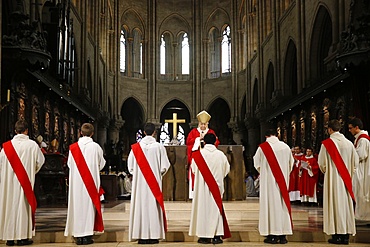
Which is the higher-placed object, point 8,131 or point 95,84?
point 95,84

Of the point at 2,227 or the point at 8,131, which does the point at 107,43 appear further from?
the point at 2,227

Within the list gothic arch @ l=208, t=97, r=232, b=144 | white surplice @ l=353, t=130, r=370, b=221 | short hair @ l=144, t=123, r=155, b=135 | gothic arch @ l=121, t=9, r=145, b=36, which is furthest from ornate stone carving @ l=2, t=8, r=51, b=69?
gothic arch @ l=208, t=97, r=232, b=144

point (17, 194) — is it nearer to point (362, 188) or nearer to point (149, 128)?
point (149, 128)

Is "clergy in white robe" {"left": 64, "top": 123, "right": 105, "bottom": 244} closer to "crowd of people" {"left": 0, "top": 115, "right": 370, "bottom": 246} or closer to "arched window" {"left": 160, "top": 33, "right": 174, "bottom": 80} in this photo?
"crowd of people" {"left": 0, "top": 115, "right": 370, "bottom": 246}

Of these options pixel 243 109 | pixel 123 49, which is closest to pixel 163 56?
pixel 123 49

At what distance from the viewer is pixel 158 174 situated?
837cm

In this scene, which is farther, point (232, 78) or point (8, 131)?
point (232, 78)

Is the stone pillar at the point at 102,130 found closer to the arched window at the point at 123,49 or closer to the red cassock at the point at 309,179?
the arched window at the point at 123,49

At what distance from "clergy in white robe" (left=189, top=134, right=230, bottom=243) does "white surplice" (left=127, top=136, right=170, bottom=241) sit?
51 centimetres

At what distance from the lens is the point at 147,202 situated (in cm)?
816

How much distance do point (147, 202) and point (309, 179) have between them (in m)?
7.43

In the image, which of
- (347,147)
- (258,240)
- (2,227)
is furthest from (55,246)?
(347,147)

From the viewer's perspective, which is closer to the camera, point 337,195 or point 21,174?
point 21,174

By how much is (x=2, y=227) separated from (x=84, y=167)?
4.84 ft
